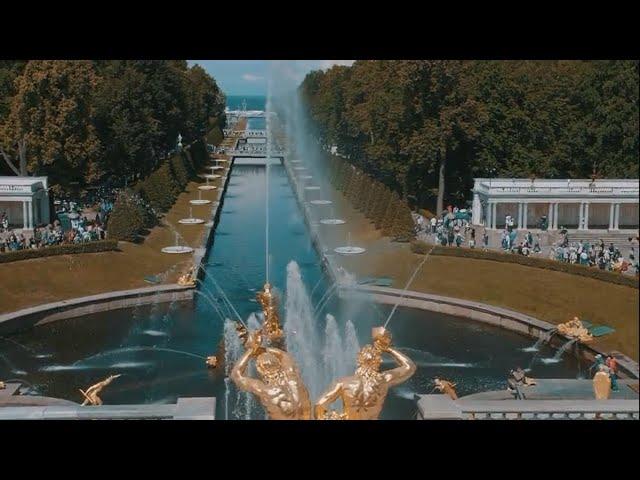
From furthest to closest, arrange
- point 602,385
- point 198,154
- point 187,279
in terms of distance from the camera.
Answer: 1. point 198,154
2. point 187,279
3. point 602,385

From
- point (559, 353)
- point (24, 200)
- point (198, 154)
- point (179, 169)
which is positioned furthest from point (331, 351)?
point (198, 154)

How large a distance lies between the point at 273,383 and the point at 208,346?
5657 mm

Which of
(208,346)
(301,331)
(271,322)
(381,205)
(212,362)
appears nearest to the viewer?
(271,322)

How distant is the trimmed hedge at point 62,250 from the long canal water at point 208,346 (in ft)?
3.83

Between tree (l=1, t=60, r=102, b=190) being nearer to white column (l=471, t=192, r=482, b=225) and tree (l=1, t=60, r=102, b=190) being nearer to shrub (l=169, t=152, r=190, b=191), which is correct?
shrub (l=169, t=152, r=190, b=191)

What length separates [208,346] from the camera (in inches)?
591

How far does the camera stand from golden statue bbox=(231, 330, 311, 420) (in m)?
9.46

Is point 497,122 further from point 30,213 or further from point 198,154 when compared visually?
point 198,154
